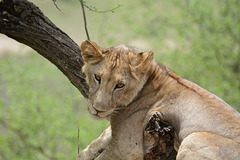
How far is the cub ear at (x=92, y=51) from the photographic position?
5109 mm

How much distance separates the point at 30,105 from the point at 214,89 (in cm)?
638

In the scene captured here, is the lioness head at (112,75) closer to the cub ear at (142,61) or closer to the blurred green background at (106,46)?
the cub ear at (142,61)

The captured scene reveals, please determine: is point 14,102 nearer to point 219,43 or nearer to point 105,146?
point 219,43

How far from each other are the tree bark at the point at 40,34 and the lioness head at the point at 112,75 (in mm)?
343

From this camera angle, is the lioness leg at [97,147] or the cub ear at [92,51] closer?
the cub ear at [92,51]

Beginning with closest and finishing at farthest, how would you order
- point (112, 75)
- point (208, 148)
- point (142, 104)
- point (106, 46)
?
1. point (208, 148)
2. point (112, 75)
3. point (142, 104)
4. point (106, 46)

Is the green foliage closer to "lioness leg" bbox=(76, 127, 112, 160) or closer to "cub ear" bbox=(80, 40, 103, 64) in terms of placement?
"lioness leg" bbox=(76, 127, 112, 160)

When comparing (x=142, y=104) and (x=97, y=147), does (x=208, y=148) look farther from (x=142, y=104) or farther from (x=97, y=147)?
(x=97, y=147)

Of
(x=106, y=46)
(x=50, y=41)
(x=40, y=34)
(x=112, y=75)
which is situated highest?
(x=40, y=34)

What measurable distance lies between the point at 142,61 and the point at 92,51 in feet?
2.17

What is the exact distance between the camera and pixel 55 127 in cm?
1348

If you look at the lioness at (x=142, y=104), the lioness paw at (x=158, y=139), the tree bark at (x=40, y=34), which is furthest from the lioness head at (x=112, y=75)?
the lioness paw at (x=158, y=139)

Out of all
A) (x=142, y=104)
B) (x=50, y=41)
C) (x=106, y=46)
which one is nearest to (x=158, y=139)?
(x=142, y=104)

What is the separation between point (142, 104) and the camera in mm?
5305
